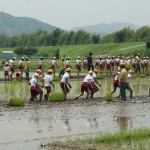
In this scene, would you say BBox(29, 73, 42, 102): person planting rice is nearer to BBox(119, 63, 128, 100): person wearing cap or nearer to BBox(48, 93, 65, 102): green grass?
BBox(48, 93, 65, 102): green grass

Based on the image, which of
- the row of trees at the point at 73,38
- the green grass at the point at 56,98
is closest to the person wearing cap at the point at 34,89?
the green grass at the point at 56,98

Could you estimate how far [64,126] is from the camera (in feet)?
48.0

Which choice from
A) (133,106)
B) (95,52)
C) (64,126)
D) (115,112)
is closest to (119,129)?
(64,126)

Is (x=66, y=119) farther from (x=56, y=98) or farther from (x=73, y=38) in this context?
(x=73, y=38)

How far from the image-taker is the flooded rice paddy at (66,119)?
42.2 feet

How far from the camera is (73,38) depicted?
375 feet

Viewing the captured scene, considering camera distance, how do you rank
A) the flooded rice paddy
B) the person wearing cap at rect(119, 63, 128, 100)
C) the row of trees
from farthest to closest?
1. the row of trees
2. the person wearing cap at rect(119, 63, 128, 100)
3. the flooded rice paddy

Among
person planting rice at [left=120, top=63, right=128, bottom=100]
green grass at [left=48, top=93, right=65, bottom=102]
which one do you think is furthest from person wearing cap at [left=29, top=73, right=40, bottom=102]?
person planting rice at [left=120, top=63, right=128, bottom=100]

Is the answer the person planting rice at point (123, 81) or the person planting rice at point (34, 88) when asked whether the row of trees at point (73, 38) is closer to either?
the person planting rice at point (123, 81)

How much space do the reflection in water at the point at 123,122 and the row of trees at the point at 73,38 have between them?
67.0 meters

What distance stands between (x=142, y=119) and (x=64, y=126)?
10.2ft

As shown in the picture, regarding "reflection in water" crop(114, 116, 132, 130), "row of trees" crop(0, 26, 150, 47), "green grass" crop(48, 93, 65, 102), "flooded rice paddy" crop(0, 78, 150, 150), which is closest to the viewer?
"flooded rice paddy" crop(0, 78, 150, 150)

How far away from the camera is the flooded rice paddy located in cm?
1287

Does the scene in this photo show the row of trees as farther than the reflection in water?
Yes
